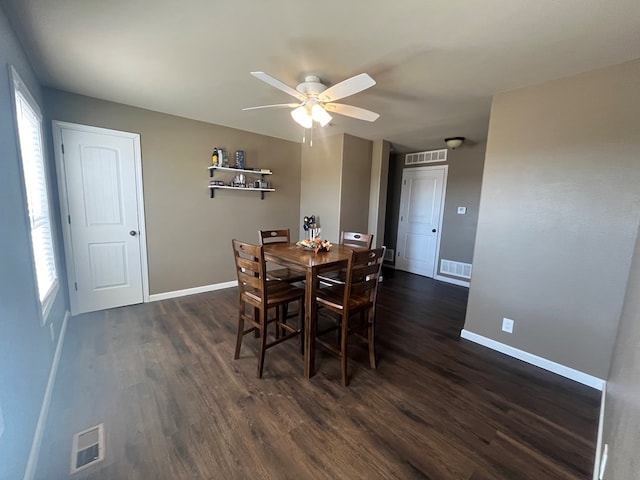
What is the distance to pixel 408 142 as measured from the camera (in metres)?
4.53

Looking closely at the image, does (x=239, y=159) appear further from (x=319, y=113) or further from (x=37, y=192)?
(x=37, y=192)

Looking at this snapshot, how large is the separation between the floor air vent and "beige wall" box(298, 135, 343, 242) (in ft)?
11.2

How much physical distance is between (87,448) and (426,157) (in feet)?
18.3

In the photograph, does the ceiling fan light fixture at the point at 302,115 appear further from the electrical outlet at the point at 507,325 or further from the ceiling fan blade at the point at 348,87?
the electrical outlet at the point at 507,325

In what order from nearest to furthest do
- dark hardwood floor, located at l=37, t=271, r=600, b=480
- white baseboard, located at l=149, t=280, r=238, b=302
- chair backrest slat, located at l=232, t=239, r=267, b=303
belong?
dark hardwood floor, located at l=37, t=271, r=600, b=480 < chair backrest slat, located at l=232, t=239, r=267, b=303 < white baseboard, located at l=149, t=280, r=238, b=302

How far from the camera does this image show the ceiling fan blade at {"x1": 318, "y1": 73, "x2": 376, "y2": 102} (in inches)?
68.5

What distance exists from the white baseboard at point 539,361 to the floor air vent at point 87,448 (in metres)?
3.09

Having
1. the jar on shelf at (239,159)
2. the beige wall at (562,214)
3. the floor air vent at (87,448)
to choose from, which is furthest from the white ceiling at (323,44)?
the floor air vent at (87,448)

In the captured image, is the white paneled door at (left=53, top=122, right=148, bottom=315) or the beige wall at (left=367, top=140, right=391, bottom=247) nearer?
the white paneled door at (left=53, top=122, right=148, bottom=315)

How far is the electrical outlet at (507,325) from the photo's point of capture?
252 cm

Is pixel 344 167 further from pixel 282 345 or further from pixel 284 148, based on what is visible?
pixel 282 345

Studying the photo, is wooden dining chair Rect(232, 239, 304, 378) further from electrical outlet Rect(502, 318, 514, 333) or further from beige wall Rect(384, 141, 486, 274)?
beige wall Rect(384, 141, 486, 274)

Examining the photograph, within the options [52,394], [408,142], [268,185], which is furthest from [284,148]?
[52,394]

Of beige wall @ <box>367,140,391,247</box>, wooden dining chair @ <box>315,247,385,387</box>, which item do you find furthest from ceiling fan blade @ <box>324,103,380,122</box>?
beige wall @ <box>367,140,391,247</box>
